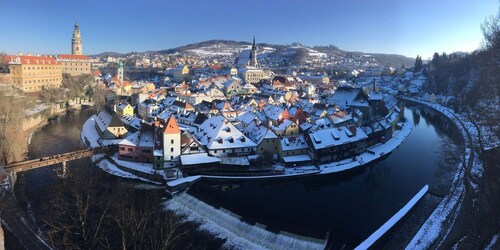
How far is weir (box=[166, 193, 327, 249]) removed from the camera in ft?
44.7

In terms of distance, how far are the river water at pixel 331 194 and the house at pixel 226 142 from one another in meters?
3.43

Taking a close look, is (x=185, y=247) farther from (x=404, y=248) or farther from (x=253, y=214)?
(x=404, y=248)

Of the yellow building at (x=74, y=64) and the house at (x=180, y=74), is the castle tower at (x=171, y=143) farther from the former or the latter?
the house at (x=180, y=74)

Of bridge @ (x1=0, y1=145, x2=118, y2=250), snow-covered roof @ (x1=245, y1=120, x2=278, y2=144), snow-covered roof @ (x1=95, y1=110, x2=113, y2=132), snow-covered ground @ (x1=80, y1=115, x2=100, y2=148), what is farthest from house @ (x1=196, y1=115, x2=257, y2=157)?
snow-covered ground @ (x1=80, y1=115, x2=100, y2=148)

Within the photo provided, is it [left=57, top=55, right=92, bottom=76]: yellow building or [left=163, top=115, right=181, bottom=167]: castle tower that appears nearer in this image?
[left=163, top=115, right=181, bottom=167]: castle tower

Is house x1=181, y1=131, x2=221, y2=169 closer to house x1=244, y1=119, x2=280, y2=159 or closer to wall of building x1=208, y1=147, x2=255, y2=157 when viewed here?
wall of building x1=208, y1=147, x2=255, y2=157

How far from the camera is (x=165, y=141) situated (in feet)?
70.9

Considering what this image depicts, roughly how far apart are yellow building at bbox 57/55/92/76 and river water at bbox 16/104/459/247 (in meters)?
36.9

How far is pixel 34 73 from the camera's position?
4525 cm

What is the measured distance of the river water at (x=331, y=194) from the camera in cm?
1566

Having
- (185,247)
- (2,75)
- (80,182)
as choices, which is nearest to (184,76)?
(2,75)

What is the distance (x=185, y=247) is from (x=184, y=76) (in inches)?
2717

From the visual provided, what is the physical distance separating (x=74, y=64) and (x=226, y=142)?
161ft

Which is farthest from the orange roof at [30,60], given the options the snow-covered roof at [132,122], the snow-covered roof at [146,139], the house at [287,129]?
the house at [287,129]
